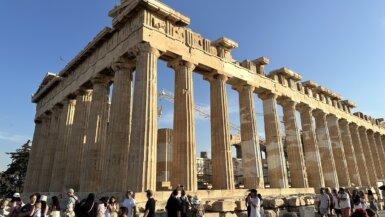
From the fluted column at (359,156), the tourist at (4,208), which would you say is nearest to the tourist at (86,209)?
the tourist at (4,208)

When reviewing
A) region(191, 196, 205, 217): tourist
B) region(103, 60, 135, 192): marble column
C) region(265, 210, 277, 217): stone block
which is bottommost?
region(265, 210, 277, 217): stone block

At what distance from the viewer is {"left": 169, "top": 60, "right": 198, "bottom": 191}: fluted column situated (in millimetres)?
16547

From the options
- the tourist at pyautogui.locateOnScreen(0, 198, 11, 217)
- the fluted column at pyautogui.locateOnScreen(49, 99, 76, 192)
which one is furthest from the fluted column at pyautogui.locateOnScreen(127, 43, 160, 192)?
the fluted column at pyautogui.locateOnScreen(49, 99, 76, 192)

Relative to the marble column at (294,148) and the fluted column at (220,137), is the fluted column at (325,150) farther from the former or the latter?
the fluted column at (220,137)

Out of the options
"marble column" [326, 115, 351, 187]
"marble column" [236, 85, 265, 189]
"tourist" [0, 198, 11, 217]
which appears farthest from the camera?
"marble column" [326, 115, 351, 187]

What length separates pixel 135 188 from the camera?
563 inches

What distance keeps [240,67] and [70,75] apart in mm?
15162

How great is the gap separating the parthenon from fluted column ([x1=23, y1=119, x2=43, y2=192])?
13cm

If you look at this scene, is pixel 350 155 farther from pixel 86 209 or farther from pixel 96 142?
pixel 86 209

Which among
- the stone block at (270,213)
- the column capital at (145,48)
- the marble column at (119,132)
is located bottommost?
the stone block at (270,213)

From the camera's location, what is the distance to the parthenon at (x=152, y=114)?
54.3ft

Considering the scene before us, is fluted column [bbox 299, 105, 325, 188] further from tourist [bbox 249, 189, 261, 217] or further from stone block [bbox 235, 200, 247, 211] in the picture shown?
tourist [bbox 249, 189, 261, 217]

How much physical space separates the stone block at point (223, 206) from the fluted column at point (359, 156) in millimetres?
31801

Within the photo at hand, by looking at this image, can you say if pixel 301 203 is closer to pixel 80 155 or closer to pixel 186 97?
pixel 186 97
